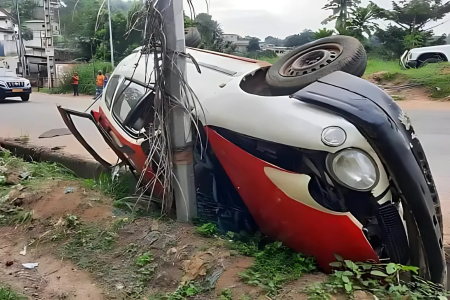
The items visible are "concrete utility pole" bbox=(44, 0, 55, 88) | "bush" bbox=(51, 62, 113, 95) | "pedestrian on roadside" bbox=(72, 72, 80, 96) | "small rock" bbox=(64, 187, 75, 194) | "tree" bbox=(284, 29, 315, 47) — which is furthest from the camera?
"bush" bbox=(51, 62, 113, 95)

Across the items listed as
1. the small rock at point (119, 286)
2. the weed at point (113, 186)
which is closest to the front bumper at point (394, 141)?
the small rock at point (119, 286)

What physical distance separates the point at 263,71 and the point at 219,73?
0.38 meters

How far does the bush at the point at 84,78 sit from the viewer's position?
84.4 feet

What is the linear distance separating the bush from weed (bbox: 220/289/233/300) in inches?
957

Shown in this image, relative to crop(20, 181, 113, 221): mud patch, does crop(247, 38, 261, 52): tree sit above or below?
above

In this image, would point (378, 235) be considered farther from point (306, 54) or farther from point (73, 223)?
point (73, 223)

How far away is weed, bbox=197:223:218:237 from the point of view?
3074 mm

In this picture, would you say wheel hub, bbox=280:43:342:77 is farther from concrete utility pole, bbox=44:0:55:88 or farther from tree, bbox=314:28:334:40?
concrete utility pole, bbox=44:0:55:88

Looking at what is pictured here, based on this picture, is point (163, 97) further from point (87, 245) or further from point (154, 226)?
point (87, 245)

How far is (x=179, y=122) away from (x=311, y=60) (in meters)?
1.16

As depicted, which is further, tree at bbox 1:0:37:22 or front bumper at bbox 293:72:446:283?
tree at bbox 1:0:37:22

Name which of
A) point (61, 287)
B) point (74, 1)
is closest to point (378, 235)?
point (61, 287)

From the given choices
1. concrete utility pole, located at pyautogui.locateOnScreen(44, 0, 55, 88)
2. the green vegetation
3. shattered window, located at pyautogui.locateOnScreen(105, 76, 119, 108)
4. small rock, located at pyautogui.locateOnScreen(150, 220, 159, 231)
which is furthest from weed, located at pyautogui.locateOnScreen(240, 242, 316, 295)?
Result: concrete utility pole, located at pyautogui.locateOnScreen(44, 0, 55, 88)

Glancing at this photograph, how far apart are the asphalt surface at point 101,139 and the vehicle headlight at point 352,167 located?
7.35ft
